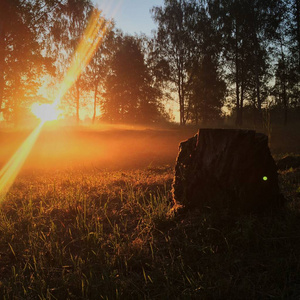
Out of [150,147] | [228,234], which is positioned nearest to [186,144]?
[228,234]

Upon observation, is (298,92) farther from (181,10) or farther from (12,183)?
(12,183)

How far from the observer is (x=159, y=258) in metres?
2.52

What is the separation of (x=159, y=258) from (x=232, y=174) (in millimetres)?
1439

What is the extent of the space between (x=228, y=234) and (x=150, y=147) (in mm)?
11611

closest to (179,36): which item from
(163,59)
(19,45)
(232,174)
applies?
(163,59)

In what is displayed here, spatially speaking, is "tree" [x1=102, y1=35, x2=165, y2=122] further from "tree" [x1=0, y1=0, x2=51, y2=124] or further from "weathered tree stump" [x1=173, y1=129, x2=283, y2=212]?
"weathered tree stump" [x1=173, y1=129, x2=283, y2=212]

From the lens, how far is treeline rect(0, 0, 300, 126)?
15.8 metres

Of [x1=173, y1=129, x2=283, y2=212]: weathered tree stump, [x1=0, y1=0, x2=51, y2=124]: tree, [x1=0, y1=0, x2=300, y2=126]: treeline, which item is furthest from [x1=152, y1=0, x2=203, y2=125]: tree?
[x1=173, y1=129, x2=283, y2=212]: weathered tree stump

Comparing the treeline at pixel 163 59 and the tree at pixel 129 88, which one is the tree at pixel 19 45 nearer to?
the treeline at pixel 163 59

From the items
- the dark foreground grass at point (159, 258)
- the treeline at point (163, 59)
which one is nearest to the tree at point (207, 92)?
the treeline at point (163, 59)

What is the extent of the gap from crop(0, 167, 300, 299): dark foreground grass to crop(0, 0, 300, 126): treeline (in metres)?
15.3

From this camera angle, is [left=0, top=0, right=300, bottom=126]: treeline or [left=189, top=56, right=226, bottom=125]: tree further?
[left=189, top=56, right=226, bottom=125]: tree

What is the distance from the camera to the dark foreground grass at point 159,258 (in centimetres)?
203

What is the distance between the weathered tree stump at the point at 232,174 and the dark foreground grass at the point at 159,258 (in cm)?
22
